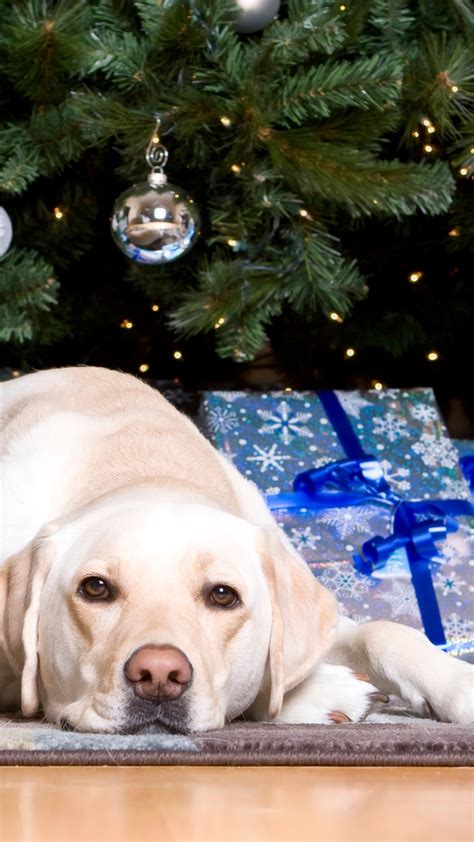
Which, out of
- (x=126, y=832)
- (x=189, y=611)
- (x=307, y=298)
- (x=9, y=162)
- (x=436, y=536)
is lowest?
(x=126, y=832)

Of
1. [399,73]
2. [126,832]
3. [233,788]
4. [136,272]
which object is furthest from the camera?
[136,272]

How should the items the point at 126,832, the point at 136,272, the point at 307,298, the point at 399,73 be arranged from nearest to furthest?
the point at 126,832 → the point at 399,73 → the point at 307,298 → the point at 136,272

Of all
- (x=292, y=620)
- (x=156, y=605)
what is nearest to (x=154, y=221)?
(x=292, y=620)

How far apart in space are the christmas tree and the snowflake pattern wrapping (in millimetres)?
309

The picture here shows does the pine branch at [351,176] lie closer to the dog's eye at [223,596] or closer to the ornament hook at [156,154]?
the ornament hook at [156,154]

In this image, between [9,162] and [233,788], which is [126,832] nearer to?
[233,788]

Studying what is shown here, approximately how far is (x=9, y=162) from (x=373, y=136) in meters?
0.87

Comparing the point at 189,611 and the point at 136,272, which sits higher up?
the point at 136,272

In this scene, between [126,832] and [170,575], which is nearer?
[126,832]

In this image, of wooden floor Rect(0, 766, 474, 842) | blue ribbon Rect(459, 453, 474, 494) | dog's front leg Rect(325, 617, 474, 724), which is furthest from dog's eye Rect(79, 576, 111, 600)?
blue ribbon Rect(459, 453, 474, 494)

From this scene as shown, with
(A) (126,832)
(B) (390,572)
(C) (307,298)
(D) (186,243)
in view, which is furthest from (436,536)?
(A) (126,832)

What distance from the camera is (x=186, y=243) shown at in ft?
9.21

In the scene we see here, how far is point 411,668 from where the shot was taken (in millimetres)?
1891

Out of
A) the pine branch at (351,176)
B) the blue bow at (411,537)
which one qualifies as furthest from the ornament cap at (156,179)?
the blue bow at (411,537)
